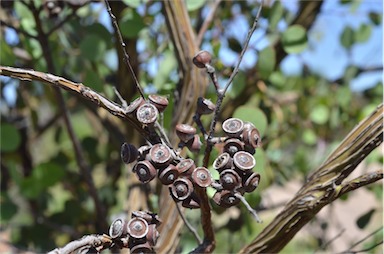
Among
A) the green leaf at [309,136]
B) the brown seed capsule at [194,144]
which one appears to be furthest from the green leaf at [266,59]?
the green leaf at [309,136]

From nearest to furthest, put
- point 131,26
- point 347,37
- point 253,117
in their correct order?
point 253,117 < point 131,26 < point 347,37

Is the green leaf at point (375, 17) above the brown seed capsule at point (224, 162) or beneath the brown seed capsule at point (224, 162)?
above

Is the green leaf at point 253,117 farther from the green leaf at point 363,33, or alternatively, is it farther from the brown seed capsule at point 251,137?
the green leaf at point 363,33

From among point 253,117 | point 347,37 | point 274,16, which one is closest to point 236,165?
point 253,117

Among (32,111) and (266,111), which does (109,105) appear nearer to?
(266,111)

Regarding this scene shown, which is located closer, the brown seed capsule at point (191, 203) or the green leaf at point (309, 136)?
the brown seed capsule at point (191, 203)

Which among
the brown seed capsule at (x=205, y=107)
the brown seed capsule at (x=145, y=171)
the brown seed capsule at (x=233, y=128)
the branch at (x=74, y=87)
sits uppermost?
the branch at (x=74, y=87)

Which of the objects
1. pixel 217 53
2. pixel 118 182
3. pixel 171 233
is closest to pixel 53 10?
pixel 217 53

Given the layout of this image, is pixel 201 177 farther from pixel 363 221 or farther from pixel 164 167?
pixel 363 221
